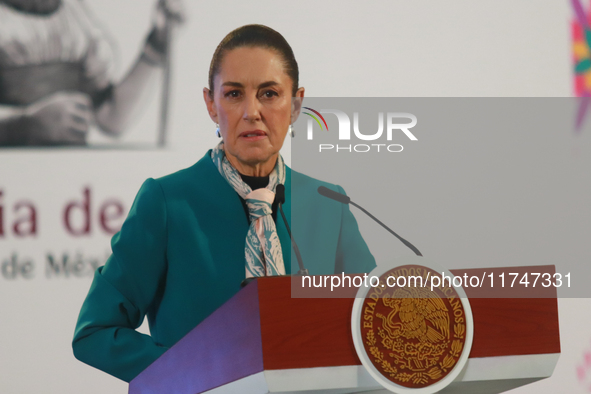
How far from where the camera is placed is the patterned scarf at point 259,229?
133cm

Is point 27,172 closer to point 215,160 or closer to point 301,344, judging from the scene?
point 215,160

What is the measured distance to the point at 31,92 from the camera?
8.20 ft

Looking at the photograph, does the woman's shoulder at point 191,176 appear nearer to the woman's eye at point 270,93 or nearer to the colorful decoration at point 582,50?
the woman's eye at point 270,93

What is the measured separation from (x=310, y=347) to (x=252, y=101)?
0.78m

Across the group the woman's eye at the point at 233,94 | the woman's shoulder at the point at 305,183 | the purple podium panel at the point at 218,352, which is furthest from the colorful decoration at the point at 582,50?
the purple podium panel at the point at 218,352

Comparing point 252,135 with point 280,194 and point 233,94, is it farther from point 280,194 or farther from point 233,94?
point 280,194

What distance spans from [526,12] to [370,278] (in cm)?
241

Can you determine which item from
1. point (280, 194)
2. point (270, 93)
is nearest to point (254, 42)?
point (270, 93)

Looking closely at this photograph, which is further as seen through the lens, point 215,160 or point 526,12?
point 526,12

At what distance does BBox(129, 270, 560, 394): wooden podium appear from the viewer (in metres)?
0.74

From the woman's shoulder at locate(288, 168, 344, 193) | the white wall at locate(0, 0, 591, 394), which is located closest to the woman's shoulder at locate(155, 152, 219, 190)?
the woman's shoulder at locate(288, 168, 344, 193)

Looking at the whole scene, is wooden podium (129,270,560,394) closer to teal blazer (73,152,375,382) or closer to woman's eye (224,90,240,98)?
teal blazer (73,152,375,382)

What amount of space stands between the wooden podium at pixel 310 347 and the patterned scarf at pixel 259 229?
414 mm

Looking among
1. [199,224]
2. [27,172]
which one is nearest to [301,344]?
[199,224]
